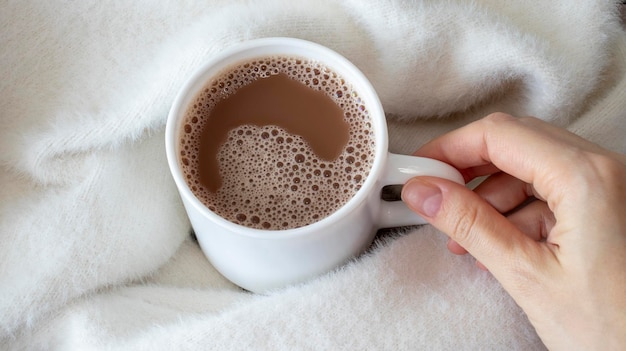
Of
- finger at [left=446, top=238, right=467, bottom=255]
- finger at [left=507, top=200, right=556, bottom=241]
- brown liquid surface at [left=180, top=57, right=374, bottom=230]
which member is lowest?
finger at [left=446, top=238, right=467, bottom=255]

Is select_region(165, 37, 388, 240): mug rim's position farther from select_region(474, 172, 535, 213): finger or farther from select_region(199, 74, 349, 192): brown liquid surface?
select_region(474, 172, 535, 213): finger

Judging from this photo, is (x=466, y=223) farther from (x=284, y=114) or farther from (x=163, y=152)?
(x=163, y=152)

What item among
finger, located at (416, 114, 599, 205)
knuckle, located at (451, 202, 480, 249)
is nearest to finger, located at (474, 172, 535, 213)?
finger, located at (416, 114, 599, 205)

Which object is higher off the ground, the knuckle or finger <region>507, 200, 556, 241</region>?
the knuckle

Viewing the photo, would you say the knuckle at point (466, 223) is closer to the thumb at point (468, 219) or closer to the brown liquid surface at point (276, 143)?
the thumb at point (468, 219)

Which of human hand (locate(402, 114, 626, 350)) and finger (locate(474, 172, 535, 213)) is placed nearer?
human hand (locate(402, 114, 626, 350))

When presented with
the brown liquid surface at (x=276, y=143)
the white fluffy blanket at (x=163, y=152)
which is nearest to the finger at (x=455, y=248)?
the white fluffy blanket at (x=163, y=152)

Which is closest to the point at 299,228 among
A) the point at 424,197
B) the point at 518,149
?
the point at 424,197

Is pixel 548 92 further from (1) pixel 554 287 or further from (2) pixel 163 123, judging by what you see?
(2) pixel 163 123
